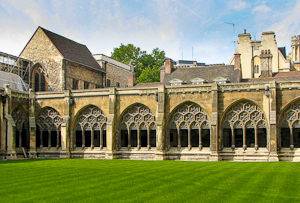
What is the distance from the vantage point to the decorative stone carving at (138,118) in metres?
40.9

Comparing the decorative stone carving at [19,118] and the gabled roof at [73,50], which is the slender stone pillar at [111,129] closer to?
the decorative stone carving at [19,118]

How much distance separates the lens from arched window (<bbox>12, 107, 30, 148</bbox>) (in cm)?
4284

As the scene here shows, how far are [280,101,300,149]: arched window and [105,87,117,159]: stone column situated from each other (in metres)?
14.3

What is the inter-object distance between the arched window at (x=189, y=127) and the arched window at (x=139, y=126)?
192 cm

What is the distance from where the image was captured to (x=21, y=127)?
43500 mm

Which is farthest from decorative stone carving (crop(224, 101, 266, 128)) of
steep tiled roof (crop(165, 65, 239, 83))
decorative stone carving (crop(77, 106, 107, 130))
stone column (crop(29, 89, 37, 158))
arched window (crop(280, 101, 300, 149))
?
stone column (crop(29, 89, 37, 158))

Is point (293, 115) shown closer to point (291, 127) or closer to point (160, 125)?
point (291, 127)

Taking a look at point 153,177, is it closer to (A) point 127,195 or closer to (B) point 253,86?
(A) point 127,195

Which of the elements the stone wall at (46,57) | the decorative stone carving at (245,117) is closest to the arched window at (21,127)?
Answer: the stone wall at (46,57)

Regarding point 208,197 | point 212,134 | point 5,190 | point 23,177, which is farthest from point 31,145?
point 208,197

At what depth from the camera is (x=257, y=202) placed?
45.1 ft

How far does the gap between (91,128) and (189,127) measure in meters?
9.41

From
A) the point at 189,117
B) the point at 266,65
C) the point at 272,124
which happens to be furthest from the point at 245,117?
the point at 266,65

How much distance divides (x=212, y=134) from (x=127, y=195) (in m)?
23.7
